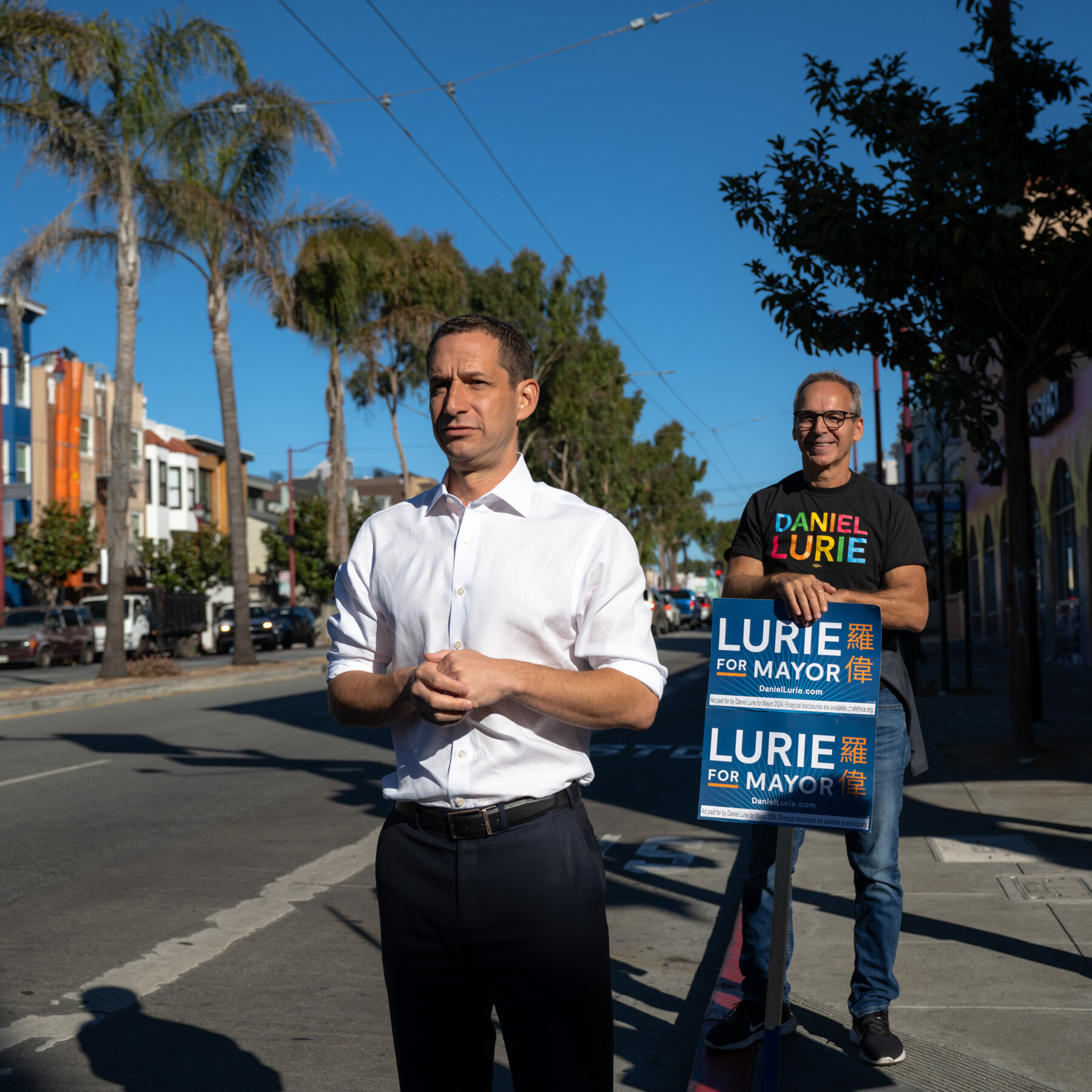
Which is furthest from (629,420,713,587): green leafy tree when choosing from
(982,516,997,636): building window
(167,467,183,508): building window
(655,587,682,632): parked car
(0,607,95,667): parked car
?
(0,607,95,667): parked car

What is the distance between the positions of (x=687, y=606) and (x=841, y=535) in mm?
57385

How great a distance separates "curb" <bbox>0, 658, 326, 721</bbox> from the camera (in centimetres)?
1847

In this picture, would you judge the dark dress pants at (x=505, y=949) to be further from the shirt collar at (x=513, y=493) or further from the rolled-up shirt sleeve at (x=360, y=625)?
the shirt collar at (x=513, y=493)

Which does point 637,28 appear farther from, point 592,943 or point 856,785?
point 592,943

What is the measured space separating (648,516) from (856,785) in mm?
78559

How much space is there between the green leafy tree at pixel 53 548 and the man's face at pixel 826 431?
40.1 meters

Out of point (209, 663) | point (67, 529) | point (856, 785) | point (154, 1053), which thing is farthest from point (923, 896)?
point (67, 529)

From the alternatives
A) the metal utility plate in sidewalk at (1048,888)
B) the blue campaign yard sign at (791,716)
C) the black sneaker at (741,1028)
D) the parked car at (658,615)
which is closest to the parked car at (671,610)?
the parked car at (658,615)

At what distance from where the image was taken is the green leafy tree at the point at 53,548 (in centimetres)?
4091

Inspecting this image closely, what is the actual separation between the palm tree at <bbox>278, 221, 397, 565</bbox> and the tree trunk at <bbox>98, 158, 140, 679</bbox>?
734cm

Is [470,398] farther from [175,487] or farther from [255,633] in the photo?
[175,487]

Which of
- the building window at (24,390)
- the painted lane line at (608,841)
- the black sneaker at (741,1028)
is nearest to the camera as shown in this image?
the black sneaker at (741,1028)

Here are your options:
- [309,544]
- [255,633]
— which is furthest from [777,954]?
[309,544]

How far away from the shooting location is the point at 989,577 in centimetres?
3744
